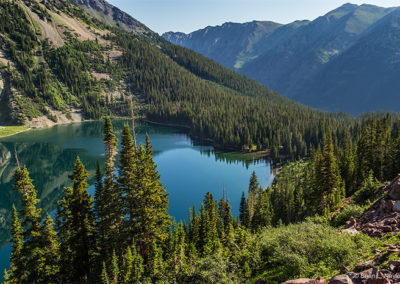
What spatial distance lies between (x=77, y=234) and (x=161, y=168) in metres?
89.4

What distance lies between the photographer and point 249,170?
4968 inches

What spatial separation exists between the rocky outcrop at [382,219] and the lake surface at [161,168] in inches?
2049

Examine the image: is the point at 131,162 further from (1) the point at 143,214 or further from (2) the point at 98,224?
(2) the point at 98,224

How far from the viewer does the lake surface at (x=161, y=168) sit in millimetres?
88688

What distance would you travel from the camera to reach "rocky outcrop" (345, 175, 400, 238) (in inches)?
969

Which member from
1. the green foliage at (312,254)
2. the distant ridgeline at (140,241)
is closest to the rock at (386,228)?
the distant ridgeline at (140,241)

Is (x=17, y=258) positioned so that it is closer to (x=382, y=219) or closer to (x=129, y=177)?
(x=129, y=177)

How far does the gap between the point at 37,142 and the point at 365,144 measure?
18018 centimetres

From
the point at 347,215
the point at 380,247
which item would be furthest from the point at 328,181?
the point at 380,247

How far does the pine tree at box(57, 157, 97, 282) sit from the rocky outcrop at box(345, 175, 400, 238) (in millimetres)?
32229

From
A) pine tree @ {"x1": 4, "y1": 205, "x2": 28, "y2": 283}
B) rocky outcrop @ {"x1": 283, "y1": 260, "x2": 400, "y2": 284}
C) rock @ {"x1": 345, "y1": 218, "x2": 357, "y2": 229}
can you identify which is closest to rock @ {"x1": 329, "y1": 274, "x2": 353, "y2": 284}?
rocky outcrop @ {"x1": 283, "y1": 260, "x2": 400, "y2": 284}

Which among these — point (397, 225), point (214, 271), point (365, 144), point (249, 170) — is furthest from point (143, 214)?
point (249, 170)

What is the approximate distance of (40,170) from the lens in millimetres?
121750

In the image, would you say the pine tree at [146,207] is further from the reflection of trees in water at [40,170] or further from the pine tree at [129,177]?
the reflection of trees in water at [40,170]
